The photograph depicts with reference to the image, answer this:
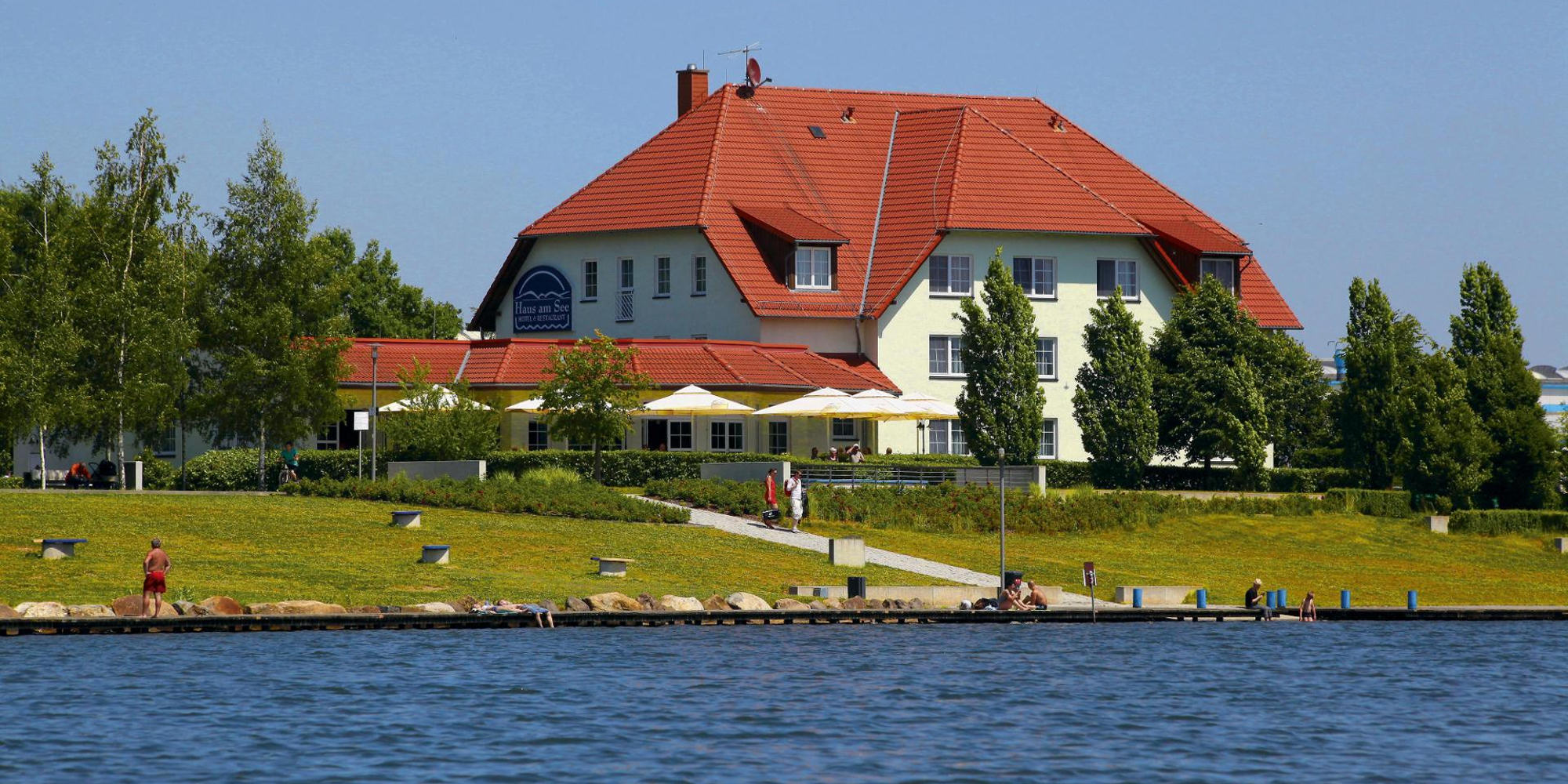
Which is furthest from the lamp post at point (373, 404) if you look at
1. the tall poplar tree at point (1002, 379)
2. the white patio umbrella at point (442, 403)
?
the tall poplar tree at point (1002, 379)

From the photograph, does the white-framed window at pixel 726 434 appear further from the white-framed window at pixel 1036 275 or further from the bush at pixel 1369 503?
the bush at pixel 1369 503

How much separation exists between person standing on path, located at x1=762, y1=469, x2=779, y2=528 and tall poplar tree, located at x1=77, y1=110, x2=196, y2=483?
17.1m

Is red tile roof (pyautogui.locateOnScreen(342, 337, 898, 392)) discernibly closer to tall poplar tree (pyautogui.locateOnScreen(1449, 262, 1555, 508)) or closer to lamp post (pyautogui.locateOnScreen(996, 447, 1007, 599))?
lamp post (pyautogui.locateOnScreen(996, 447, 1007, 599))

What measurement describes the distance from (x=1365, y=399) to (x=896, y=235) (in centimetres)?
1731

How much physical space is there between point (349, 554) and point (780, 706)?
16677mm

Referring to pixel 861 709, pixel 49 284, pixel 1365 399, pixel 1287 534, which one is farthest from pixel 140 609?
pixel 1365 399

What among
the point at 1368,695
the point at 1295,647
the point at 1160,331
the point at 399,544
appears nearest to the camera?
the point at 1368,695

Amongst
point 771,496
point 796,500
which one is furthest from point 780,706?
point 771,496

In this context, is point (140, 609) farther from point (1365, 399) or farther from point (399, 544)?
point (1365, 399)

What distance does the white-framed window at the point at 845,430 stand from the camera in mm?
73625

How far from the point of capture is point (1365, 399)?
77.7 m

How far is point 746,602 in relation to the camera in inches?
1795

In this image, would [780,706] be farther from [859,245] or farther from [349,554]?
[859,245]

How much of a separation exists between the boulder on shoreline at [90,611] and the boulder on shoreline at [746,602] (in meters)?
12.1
